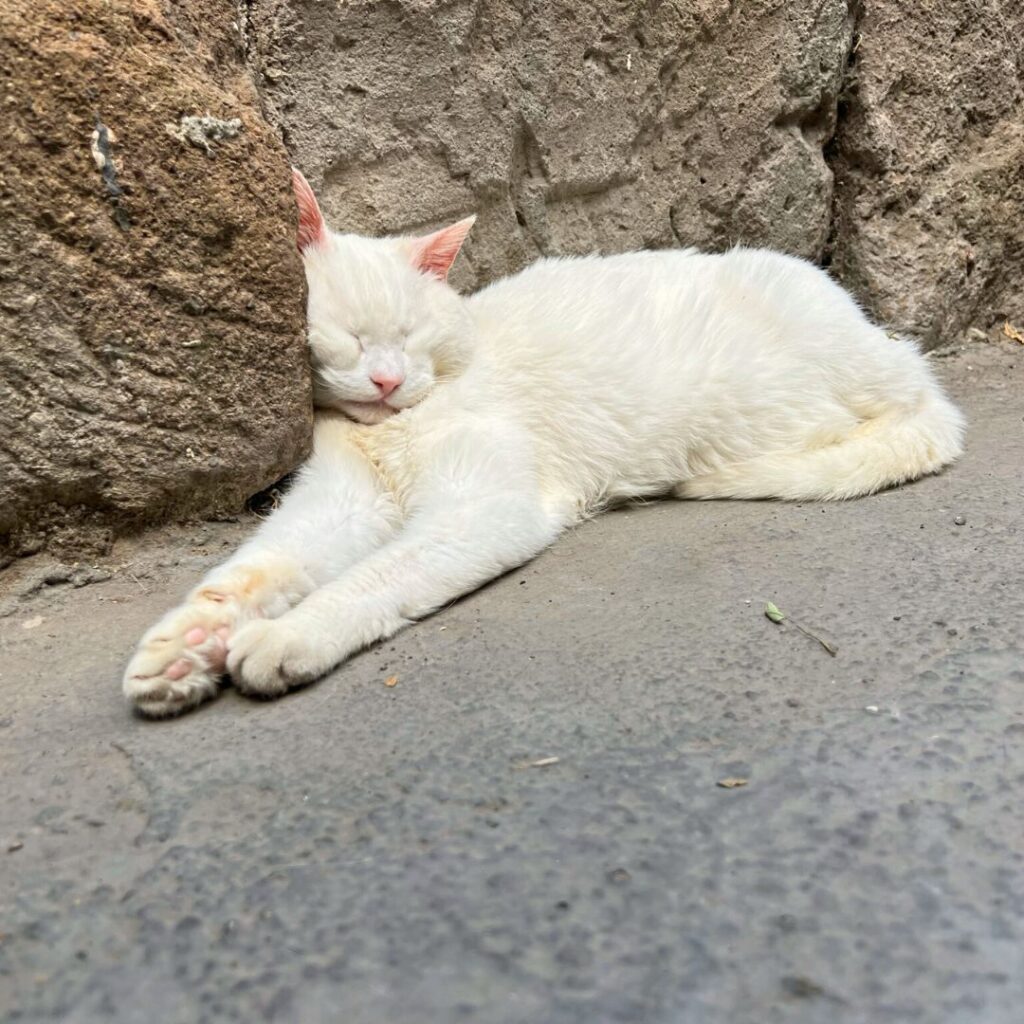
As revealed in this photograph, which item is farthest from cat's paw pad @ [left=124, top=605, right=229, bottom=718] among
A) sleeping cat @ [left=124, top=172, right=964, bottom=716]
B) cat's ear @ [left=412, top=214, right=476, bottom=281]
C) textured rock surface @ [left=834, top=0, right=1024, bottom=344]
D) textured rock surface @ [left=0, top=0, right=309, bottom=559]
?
textured rock surface @ [left=834, top=0, right=1024, bottom=344]

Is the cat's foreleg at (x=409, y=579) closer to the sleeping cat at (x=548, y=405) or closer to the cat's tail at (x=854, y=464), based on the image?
the sleeping cat at (x=548, y=405)

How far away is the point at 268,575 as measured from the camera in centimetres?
187

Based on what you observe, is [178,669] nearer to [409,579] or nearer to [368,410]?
[409,579]

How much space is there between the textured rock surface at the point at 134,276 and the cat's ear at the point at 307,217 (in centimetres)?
7

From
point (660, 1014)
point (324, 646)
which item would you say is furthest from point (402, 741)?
point (660, 1014)

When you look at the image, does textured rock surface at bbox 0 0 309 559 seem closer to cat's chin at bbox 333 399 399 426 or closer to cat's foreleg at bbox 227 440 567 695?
cat's chin at bbox 333 399 399 426

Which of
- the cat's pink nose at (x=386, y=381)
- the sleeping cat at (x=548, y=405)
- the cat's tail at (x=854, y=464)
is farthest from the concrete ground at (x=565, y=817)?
the cat's pink nose at (x=386, y=381)

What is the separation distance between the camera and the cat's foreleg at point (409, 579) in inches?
61.8

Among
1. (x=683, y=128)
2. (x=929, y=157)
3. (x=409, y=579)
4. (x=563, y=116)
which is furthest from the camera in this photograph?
(x=929, y=157)

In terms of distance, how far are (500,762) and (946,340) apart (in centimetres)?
315

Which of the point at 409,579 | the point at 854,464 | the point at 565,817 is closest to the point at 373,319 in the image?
the point at 409,579

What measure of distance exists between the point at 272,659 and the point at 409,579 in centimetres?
38

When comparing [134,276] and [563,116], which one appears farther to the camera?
[563,116]

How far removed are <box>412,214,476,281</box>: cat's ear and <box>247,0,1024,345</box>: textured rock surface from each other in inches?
14.7
